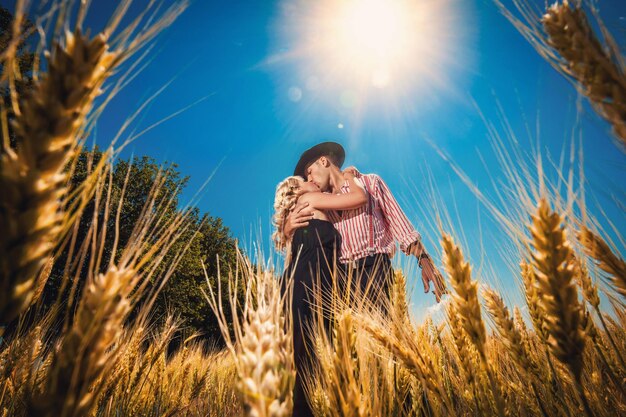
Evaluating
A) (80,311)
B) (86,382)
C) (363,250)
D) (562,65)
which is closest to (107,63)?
(80,311)

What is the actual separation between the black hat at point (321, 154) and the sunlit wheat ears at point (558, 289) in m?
4.15

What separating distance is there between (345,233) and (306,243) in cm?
56

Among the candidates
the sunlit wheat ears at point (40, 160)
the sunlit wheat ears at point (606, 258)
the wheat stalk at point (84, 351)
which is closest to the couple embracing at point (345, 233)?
the sunlit wheat ears at point (606, 258)

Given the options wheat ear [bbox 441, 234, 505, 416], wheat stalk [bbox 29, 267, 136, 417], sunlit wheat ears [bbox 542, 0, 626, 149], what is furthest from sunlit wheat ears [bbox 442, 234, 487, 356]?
wheat stalk [bbox 29, 267, 136, 417]

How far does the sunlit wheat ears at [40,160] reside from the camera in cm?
58

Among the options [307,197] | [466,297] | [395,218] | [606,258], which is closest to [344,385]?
[466,297]

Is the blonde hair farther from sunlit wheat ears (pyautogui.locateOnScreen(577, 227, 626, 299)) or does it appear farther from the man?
sunlit wheat ears (pyautogui.locateOnScreen(577, 227, 626, 299))

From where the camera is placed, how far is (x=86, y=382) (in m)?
0.64

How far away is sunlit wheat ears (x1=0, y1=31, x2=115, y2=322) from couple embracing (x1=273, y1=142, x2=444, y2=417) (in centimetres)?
235

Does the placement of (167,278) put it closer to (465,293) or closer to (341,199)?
(465,293)

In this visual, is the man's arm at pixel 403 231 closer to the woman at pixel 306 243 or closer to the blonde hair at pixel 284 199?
the woman at pixel 306 243

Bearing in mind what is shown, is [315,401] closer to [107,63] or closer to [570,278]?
[570,278]

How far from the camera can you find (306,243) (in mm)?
3354

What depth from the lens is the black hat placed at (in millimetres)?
5000
